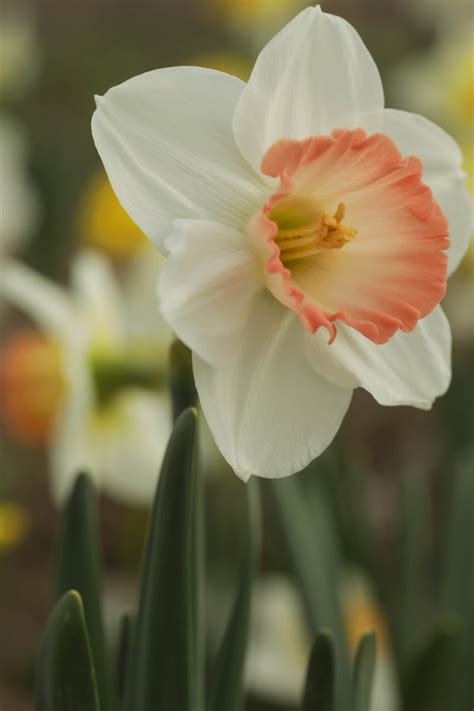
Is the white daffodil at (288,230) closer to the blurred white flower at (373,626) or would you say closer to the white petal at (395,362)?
the white petal at (395,362)

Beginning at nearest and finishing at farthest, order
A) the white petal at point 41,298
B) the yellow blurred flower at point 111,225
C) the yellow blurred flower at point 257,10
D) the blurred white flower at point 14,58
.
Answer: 1. the white petal at point 41,298
2. the yellow blurred flower at point 111,225
3. the yellow blurred flower at point 257,10
4. the blurred white flower at point 14,58

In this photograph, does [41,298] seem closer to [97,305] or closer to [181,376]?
[97,305]

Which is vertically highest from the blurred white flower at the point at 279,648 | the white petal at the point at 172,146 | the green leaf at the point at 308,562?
the white petal at the point at 172,146

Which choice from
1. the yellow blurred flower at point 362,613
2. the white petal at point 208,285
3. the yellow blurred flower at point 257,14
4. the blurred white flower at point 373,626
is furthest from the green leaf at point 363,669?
the yellow blurred flower at point 257,14

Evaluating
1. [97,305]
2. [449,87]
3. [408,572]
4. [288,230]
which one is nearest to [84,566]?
[288,230]

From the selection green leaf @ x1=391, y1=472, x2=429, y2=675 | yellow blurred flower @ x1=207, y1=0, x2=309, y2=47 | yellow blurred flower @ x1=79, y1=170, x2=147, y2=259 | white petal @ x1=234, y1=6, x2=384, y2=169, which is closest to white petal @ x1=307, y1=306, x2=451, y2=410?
white petal @ x1=234, y1=6, x2=384, y2=169

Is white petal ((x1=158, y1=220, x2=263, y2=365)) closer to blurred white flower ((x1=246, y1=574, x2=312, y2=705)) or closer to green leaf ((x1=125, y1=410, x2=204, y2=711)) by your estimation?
green leaf ((x1=125, y1=410, x2=204, y2=711))

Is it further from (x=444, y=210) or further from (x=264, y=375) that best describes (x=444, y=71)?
(x=264, y=375)

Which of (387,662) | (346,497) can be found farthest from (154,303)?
(387,662)
